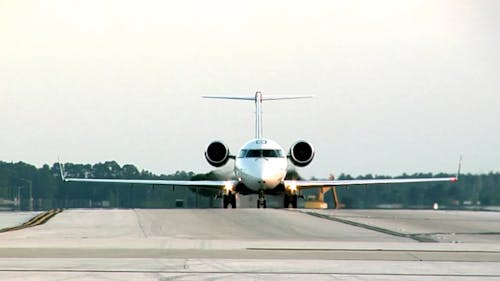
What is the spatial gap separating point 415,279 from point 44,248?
27.6 ft

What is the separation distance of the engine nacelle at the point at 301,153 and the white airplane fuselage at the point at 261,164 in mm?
2376

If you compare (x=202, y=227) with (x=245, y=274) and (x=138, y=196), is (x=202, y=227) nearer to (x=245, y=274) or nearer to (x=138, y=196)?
(x=245, y=274)

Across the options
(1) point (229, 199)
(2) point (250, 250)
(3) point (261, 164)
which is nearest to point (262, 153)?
(3) point (261, 164)

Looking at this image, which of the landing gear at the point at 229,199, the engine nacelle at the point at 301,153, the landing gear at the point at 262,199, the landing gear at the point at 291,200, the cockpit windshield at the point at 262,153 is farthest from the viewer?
the engine nacelle at the point at 301,153

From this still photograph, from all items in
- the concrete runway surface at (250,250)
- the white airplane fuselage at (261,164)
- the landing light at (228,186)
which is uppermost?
the white airplane fuselage at (261,164)

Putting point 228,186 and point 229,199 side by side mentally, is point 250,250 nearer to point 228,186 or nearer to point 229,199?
point 229,199

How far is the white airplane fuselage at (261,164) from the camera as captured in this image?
5209cm

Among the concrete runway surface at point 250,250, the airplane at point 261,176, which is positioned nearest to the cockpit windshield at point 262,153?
the airplane at point 261,176

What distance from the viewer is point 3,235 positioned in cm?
2402

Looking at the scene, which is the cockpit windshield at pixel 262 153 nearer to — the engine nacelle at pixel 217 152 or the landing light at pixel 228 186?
the engine nacelle at pixel 217 152

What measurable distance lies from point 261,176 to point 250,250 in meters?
32.0

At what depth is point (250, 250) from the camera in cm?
1986

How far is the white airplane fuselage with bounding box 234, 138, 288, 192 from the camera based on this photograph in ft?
171

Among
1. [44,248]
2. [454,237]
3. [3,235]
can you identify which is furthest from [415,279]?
[3,235]
